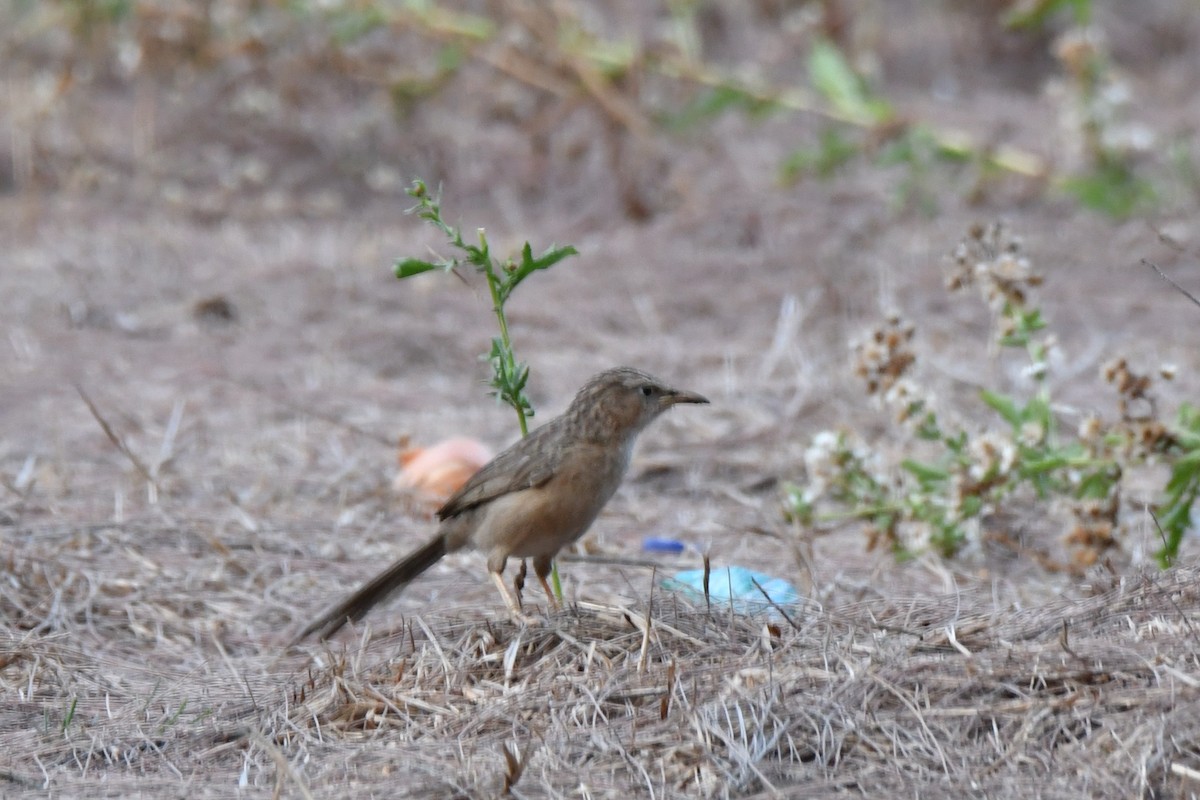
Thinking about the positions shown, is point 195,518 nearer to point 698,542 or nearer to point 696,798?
point 698,542

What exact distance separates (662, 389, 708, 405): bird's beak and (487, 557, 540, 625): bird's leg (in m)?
0.70

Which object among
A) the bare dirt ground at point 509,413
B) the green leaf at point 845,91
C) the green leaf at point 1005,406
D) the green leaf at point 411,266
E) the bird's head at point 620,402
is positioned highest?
the green leaf at point 411,266

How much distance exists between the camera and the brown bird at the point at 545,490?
14.3 feet

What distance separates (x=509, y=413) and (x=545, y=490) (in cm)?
326

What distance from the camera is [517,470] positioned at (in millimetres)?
4469

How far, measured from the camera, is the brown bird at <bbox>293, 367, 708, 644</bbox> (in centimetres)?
435

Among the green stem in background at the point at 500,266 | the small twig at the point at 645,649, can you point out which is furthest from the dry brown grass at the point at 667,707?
the green stem in background at the point at 500,266

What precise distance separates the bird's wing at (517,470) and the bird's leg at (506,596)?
0.20 m

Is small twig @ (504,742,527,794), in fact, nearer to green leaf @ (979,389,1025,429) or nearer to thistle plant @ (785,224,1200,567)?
thistle plant @ (785,224,1200,567)

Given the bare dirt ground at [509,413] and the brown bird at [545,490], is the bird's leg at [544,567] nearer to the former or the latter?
the brown bird at [545,490]

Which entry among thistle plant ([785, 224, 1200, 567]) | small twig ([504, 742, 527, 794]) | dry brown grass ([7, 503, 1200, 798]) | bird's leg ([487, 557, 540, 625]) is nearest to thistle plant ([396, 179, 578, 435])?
bird's leg ([487, 557, 540, 625])

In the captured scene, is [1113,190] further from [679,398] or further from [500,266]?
[500,266]

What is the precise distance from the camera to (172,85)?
39.1 ft

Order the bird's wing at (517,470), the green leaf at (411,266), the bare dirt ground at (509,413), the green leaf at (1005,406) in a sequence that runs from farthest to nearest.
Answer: the green leaf at (1005,406) < the bird's wing at (517,470) < the green leaf at (411,266) < the bare dirt ground at (509,413)
